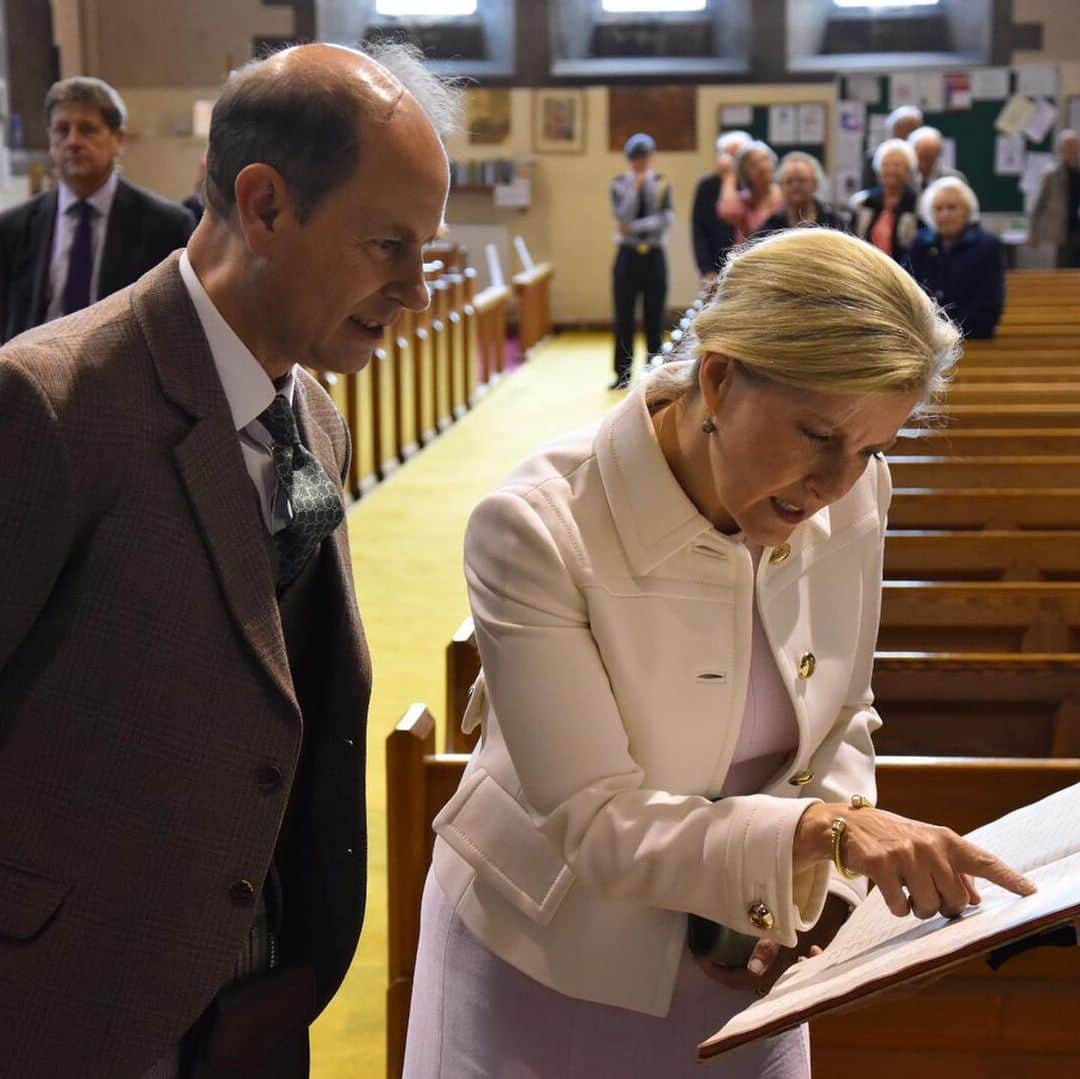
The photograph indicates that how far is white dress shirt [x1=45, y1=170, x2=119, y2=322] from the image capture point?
4.42m

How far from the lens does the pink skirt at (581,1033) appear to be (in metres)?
1.57

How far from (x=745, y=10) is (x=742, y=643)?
49.2ft

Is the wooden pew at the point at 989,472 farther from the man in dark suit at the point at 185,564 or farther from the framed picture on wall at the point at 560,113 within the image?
the framed picture on wall at the point at 560,113

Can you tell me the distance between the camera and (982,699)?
276 cm

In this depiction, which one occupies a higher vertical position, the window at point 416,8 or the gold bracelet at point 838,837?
the window at point 416,8

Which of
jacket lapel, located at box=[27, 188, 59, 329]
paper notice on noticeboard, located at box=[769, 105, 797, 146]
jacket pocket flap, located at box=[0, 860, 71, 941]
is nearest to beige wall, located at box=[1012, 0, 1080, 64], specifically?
paper notice on noticeboard, located at box=[769, 105, 797, 146]

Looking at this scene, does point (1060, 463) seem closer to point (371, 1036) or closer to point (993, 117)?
Answer: point (371, 1036)

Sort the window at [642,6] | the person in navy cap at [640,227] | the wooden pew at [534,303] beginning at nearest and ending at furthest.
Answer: the person in navy cap at [640,227] < the wooden pew at [534,303] < the window at [642,6]

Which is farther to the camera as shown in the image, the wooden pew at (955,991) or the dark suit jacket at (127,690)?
the wooden pew at (955,991)

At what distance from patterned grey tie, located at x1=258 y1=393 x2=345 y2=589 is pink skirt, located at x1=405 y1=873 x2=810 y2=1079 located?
0.45 m

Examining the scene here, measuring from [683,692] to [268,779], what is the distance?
1.33 ft

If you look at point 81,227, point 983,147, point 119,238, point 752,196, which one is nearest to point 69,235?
point 81,227

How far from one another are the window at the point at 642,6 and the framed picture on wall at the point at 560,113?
3.28 feet

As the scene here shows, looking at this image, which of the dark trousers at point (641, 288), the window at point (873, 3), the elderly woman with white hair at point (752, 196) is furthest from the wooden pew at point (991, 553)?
the window at point (873, 3)
